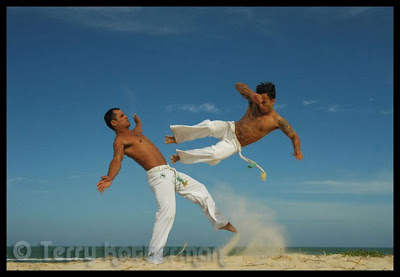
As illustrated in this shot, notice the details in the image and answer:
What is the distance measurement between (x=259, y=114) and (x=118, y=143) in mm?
2568

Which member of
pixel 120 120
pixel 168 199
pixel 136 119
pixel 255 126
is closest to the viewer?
pixel 168 199

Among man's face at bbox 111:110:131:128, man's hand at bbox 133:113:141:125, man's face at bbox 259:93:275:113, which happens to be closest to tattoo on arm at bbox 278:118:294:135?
man's face at bbox 259:93:275:113

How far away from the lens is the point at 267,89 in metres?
7.75

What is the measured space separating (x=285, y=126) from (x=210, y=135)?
4.54 feet

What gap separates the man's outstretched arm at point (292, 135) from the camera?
24.8ft

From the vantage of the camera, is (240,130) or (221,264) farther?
(240,130)

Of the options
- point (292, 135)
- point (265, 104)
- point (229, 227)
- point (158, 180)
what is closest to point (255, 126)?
point (265, 104)

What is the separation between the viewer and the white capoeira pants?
6.98m

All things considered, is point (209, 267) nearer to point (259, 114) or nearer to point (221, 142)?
point (221, 142)

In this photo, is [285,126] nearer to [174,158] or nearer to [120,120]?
[174,158]

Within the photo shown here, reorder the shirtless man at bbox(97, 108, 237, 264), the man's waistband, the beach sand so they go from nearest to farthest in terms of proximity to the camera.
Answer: the beach sand → the shirtless man at bbox(97, 108, 237, 264) → the man's waistband

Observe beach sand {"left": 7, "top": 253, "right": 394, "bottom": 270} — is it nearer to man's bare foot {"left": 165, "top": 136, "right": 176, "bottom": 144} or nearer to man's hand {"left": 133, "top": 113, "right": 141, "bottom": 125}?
man's bare foot {"left": 165, "top": 136, "right": 176, "bottom": 144}

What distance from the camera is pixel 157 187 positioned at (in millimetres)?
7320

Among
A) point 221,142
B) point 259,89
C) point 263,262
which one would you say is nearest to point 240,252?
point 263,262
